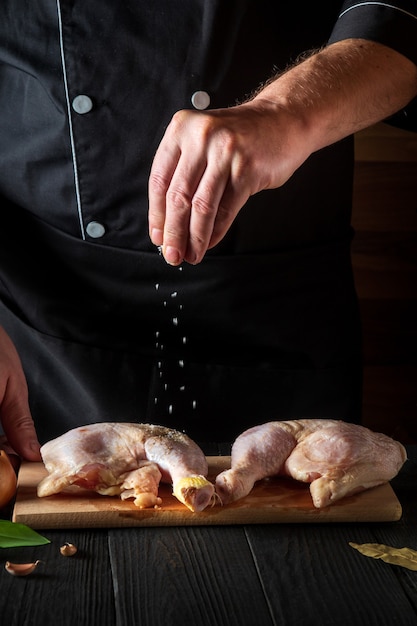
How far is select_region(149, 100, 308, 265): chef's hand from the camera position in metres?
1.44

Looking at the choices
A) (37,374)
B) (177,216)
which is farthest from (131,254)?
(177,216)

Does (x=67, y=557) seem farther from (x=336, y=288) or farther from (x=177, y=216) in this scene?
(x=336, y=288)

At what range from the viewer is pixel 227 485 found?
4.83ft

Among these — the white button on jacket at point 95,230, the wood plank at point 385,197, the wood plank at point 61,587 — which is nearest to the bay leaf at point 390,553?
the wood plank at point 61,587

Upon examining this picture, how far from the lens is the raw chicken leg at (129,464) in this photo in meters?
1.45

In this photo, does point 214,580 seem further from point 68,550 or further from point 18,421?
point 18,421

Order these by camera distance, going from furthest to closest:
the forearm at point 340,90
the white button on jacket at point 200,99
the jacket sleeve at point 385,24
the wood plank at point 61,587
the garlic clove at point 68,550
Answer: the white button on jacket at point 200,99 → the jacket sleeve at point 385,24 → the forearm at point 340,90 → the garlic clove at point 68,550 → the wood plank at point 61,587

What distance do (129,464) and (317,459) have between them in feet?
0.99

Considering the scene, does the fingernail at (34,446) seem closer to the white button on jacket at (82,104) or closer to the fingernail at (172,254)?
the fingernail at (172,254)

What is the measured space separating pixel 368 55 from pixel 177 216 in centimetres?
51

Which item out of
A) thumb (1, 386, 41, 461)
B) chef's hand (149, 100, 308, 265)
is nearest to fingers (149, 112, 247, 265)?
chef's hand (149, 100, 308, 265)

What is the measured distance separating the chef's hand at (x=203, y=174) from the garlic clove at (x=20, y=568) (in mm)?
489

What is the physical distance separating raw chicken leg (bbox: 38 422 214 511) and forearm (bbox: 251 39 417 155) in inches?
21.5

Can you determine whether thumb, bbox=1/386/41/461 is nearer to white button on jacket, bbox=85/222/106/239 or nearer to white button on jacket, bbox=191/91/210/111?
white button on jacket, bbox=85/222/106/239
